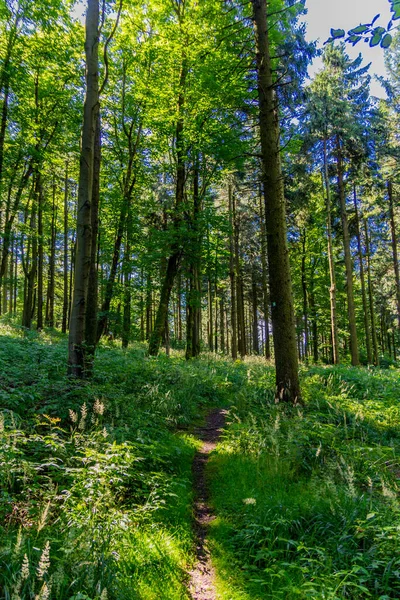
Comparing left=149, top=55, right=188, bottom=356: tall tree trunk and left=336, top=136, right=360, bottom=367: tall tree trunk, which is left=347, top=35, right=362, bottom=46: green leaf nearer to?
left=149, top=55, right=188, bottom=356: tall tree trunk

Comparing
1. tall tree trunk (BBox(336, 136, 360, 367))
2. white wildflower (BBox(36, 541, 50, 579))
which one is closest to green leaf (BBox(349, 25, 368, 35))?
white wildflower (BBox(36, 541, 50, 579))

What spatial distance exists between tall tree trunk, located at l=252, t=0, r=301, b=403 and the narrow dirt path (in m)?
1.95

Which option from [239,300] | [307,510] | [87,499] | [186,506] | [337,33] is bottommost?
[186,506]

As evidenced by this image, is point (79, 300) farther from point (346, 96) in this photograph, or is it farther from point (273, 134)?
point (346, 96)

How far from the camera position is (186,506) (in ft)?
13.7

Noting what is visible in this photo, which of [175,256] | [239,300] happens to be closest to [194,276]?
[175,256]

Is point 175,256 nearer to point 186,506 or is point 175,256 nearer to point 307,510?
point 186,506

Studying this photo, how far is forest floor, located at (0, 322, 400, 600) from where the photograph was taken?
8.48ft

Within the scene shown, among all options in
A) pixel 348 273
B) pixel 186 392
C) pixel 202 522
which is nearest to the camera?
pixel 202 522

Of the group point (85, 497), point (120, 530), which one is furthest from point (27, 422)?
point (120, 530)

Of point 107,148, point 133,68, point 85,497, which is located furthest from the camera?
point 107,148

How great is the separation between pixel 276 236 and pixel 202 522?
18.5 ft

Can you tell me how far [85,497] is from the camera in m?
3.30

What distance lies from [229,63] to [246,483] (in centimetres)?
1425
